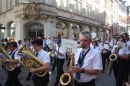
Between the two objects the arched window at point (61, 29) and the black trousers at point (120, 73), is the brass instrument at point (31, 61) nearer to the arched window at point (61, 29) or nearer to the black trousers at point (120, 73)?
the black trousers at point (120, 73)

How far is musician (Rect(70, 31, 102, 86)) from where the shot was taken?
12.0 ft

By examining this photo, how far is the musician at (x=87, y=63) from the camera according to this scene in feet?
12.0

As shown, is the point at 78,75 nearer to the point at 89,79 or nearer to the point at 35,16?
the point at 89,79

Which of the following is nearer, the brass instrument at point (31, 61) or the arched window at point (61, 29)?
the brass instrument at point (31, 61)

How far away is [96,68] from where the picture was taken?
11.9 ft

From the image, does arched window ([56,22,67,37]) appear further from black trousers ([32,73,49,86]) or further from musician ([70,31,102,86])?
musician ([70,31,102,86])

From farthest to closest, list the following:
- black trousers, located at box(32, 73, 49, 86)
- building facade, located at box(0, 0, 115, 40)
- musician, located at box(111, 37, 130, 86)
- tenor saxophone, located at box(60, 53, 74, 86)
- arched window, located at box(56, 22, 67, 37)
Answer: arched window, located at box(56, 22, 67, 37) → building facade, located at box(0, 0, 115, 40) → musician, located at box(111, 37, 130, 86) → black trousers, located at box(32, 73, 49, 86) → tenor saxophone, located at box(60, 53, 74, 86)

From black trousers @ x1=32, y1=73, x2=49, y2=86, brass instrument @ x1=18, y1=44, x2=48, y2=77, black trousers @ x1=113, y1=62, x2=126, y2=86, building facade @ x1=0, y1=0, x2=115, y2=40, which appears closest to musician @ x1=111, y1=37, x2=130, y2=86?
black trousers @ x1=113, y1=62, x2=126, y2=86

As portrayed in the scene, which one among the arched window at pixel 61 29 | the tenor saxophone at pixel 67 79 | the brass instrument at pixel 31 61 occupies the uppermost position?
the arched window at pixel 61 29

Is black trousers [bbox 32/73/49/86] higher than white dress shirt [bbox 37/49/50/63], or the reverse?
white dress shirt [bbox 37/49/50/63]

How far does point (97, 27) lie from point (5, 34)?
21.7 meters

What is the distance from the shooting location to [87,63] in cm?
369

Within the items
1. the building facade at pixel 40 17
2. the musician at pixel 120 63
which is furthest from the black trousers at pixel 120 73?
the building facade at pixel 40 17

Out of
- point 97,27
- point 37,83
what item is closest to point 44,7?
point 37,83
